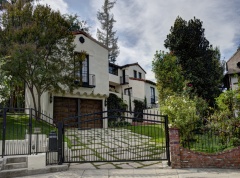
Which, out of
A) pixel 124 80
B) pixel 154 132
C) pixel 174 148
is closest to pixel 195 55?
pixel 154 132

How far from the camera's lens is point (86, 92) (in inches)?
680

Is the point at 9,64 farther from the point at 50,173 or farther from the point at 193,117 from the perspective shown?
the point at 193,117

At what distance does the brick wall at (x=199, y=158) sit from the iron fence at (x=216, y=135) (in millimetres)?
837

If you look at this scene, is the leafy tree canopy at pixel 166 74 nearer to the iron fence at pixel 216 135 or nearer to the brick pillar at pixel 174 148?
the iron fence at pixel 216 135

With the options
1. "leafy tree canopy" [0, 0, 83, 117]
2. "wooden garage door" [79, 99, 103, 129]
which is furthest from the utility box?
"wooden garage door" [79, 99, 103, 129]

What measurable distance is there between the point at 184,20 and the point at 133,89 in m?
12.3

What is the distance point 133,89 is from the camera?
2870 cm

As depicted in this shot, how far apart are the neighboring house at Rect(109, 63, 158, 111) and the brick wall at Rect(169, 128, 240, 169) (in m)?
19.0

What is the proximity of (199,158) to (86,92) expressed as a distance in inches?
458

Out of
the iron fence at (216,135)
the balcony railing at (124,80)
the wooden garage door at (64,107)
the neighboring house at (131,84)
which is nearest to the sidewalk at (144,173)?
the iron fence at (216,135)

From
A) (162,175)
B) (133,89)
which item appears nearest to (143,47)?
(162,175)

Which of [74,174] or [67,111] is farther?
[67,111]

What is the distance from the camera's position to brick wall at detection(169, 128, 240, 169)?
275 inches

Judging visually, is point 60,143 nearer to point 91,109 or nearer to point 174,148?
point 174,148
